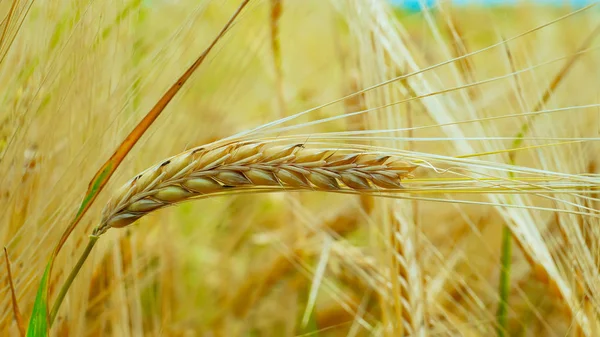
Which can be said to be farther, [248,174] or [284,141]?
[284,141]

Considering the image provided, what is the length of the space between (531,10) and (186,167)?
1.31m

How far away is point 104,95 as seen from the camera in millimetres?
648

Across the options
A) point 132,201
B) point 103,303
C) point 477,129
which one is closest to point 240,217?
point 103,303

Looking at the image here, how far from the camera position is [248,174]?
0.45 meters

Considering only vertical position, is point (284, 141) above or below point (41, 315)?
above

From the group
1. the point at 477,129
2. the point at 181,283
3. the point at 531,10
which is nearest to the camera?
the point at 477,129

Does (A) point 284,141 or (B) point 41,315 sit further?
(A) point 284,141

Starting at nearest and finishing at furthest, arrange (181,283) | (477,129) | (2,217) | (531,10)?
(2,217)
(477,129)
(181,283)
(531,10)

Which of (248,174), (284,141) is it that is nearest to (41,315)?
(248,174)

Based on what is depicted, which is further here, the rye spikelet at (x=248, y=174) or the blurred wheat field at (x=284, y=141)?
the blurred wheat field at (x=284, y=141)

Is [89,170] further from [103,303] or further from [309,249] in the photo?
[309,249]

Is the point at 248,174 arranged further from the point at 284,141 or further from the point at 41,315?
the point at 284,141

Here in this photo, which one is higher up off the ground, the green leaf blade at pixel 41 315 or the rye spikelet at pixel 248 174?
the rye spikelet at pixel 248 174

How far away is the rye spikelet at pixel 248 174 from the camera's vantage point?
43 centimetres
